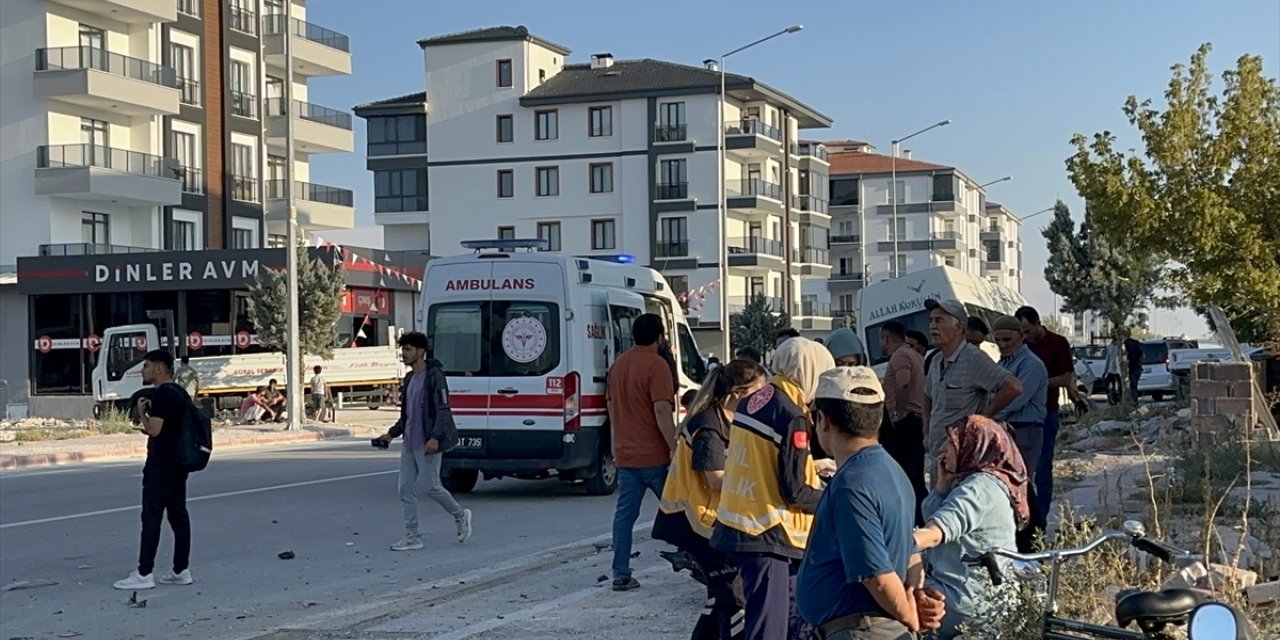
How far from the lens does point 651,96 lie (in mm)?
69688

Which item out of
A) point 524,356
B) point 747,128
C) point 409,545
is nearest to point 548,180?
point 747,128

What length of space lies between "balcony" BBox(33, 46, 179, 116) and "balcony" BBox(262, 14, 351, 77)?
5.69 m

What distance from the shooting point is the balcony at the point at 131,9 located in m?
44.0

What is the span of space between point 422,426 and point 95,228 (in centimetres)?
3755

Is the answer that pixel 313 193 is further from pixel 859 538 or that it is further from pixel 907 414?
pixel 859 538

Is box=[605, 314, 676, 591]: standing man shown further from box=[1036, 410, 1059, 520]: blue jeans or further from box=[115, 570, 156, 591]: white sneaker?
box=[115, 570, 156, 591]: white sneaker

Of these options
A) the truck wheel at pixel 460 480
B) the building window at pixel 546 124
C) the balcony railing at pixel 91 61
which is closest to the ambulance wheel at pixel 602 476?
the truck wheel at pixel 460 480

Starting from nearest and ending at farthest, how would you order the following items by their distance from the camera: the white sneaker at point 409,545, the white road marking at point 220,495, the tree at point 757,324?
the white sneaker at point 409,545 → the white road marking at point 220,495 → the tree at point 757,324

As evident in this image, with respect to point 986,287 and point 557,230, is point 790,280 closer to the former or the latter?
point 557,230

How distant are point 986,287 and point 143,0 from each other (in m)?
29.5

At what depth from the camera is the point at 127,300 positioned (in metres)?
43.6

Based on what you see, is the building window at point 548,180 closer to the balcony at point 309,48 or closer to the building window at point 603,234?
the building window at point 603,234

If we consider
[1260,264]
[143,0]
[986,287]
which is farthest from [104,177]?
[1260,264]

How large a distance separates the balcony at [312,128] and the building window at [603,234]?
1913 cm
